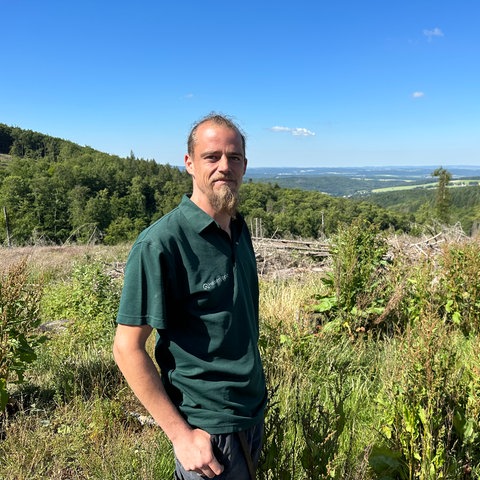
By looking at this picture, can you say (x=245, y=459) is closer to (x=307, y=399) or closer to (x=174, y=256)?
(x=174, y=256)

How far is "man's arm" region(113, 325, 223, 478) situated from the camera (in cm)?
137

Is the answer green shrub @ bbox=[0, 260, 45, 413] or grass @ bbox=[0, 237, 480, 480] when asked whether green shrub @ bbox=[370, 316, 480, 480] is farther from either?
green shrub @ bbox=[0, 260, 45, 413]

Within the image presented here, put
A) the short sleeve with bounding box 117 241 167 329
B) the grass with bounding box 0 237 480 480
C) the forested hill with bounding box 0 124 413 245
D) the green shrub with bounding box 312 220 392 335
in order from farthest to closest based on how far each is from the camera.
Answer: the forested hill with bounding box 0 124 413 245 < the green shrub with bounding box 312 220 392 335 < the grass with bounding box 0 237 480 480 < the short sleeve with bounding box 117 241 167 329

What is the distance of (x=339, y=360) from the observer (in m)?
3.95

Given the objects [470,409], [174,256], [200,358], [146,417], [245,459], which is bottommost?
[146,417]

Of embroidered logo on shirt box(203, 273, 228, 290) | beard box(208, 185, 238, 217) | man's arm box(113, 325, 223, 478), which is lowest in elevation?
man's arm box(113, 325, 223, 478)

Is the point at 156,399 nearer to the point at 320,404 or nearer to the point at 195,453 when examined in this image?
the point at 195,453

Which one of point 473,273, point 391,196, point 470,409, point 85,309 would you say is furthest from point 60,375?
point 391,196

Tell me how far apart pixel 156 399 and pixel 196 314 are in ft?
1.13

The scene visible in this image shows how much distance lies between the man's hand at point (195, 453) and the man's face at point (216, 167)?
93 centimetres

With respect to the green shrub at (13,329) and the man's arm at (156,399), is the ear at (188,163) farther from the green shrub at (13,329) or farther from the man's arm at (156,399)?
the green shrub at (13,329)

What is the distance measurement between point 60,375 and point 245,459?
2805 mm

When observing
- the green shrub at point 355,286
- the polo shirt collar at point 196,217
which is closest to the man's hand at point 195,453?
the polo shirt collar at point 196,217

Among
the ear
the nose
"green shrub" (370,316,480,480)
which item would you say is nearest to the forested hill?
"green shrub" (370,316,480,480)
